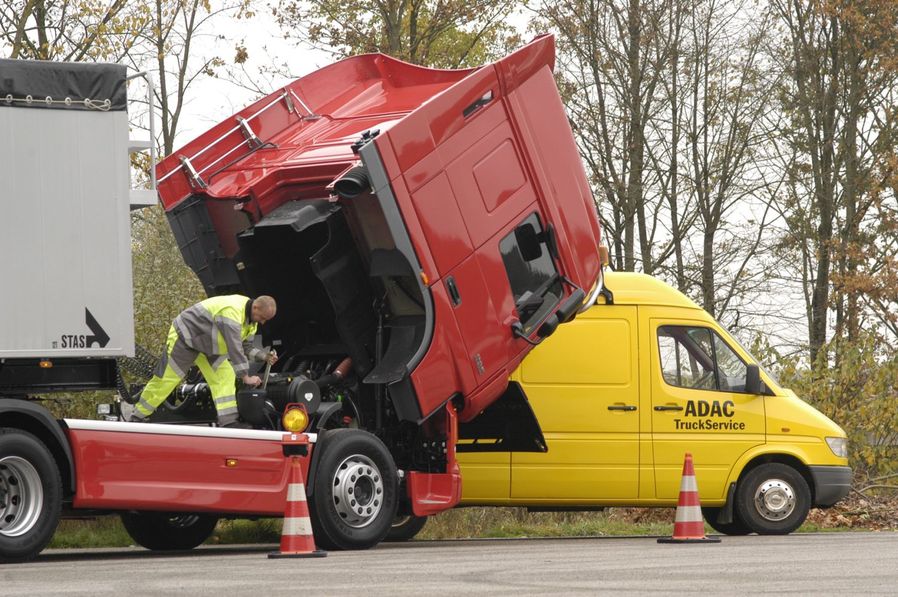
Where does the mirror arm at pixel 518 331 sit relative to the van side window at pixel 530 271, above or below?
below

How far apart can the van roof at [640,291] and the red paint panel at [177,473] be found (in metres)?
3.78

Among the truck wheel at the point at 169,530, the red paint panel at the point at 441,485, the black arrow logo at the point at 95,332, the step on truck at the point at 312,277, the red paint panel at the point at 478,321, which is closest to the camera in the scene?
the step on truck at the point at 312,277

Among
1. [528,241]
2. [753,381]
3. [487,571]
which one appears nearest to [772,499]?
[753,381]

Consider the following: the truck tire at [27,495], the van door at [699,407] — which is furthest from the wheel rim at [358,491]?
the van door at [699,407]

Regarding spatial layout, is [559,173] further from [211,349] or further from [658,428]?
[211,349]

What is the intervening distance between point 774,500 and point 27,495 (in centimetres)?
687

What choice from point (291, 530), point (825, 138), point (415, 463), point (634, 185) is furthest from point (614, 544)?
point (825, 138)

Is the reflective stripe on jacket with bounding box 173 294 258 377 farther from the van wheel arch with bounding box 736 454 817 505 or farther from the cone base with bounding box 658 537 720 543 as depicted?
the van wheel arch with bounding box 736 454 817 505

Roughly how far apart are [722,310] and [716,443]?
1242 cm

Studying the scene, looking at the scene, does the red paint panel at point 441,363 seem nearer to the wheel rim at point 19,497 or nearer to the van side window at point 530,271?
the van side window at point 530,271

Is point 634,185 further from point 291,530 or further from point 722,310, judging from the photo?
point 291,530

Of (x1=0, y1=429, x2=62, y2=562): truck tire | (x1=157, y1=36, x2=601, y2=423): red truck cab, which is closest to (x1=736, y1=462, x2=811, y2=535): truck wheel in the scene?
(x1=157, y1=36, x2=601, y2=423): red truck cab

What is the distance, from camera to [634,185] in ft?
82.0

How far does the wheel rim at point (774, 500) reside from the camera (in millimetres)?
13625
